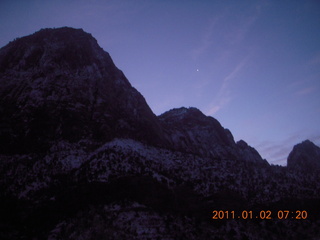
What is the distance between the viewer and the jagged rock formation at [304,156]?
8906cm

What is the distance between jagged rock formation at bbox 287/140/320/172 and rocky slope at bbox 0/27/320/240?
1815 inches

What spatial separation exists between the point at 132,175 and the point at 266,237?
18.5 metres

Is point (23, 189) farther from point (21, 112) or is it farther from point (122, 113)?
point (122, 113)

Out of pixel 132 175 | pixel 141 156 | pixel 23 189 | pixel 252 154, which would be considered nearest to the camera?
pixel 23 189

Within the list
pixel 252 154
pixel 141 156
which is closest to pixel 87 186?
pixel 141 156

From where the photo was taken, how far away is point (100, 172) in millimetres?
28984

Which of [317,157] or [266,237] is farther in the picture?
[317,157]

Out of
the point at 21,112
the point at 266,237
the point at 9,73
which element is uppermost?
the point at 9,73

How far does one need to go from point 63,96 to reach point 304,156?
292ft

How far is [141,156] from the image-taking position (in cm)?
3409

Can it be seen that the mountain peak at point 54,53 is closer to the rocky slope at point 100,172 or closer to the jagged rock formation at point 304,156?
the rocky slope at point 100,172

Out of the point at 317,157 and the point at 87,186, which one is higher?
the point at 317,157
